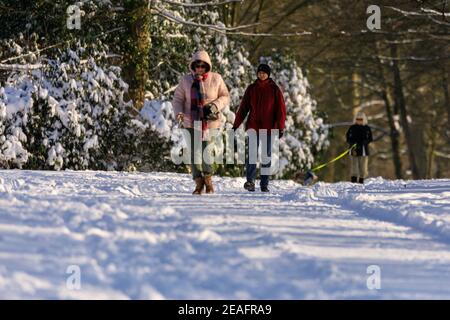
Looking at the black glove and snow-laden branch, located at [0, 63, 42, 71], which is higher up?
snow-laden branch, located at [0, 63, 42, 71]

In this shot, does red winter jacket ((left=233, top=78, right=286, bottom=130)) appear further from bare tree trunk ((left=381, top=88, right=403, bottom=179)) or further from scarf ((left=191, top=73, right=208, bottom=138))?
bare tree trunk ((left=381, top=88, right=403, bottom=179))

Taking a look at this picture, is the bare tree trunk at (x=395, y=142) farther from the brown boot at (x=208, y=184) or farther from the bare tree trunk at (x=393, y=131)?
the brown boot at (x=208, y=184)

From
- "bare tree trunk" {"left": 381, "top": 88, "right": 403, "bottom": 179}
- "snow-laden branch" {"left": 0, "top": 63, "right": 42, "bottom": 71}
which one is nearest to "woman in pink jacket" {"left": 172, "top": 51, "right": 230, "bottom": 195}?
"snow-laden branch" {"left": 0, "top": 63, "right": 42, "bottom": 71}

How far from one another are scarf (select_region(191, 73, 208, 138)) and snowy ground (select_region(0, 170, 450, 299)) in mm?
1397

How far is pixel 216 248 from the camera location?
7.21 metres

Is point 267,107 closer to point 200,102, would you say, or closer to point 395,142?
point 200,102

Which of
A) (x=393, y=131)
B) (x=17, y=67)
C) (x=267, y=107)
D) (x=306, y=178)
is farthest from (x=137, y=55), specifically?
(x=393, y=131)

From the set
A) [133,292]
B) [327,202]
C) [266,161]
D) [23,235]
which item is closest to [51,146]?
[266,161]

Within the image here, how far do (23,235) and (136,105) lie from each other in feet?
46.2

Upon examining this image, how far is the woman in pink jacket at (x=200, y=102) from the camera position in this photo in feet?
41.1

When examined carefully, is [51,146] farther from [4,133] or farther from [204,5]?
[204,5]

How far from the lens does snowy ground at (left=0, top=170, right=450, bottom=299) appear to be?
232 inches

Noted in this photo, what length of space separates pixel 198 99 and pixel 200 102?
0.05 m

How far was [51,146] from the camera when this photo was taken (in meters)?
19.7
